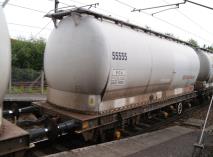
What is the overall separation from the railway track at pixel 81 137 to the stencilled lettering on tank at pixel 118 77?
1.75m

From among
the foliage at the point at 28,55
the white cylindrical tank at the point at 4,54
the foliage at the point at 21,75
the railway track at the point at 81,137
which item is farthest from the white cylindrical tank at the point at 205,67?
the foliage at the point at 28,55

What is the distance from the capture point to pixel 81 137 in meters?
7.97

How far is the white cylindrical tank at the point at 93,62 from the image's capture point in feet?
21.6

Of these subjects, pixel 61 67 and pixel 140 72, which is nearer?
pixel 61 67

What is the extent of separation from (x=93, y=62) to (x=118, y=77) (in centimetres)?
96

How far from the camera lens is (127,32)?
791cm

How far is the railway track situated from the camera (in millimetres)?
6906

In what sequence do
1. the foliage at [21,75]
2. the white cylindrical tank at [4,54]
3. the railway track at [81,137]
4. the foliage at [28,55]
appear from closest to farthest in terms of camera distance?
the white cylindrical tank at [4,54] → the railway track at [81,137] → the foliage at [21,75] → the foliage at [28,55]

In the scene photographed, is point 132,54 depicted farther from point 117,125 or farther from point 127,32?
point 117,125

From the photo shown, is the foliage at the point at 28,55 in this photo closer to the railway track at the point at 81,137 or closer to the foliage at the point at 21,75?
the foliage at the point at 21,75

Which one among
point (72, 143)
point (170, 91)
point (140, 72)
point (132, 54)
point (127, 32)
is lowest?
point (72, 143)

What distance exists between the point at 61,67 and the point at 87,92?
0.99 meters

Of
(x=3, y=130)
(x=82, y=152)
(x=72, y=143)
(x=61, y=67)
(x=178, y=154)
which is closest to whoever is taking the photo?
(x=3, y=130)

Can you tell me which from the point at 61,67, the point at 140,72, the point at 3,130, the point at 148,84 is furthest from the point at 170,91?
the point at 3,130
